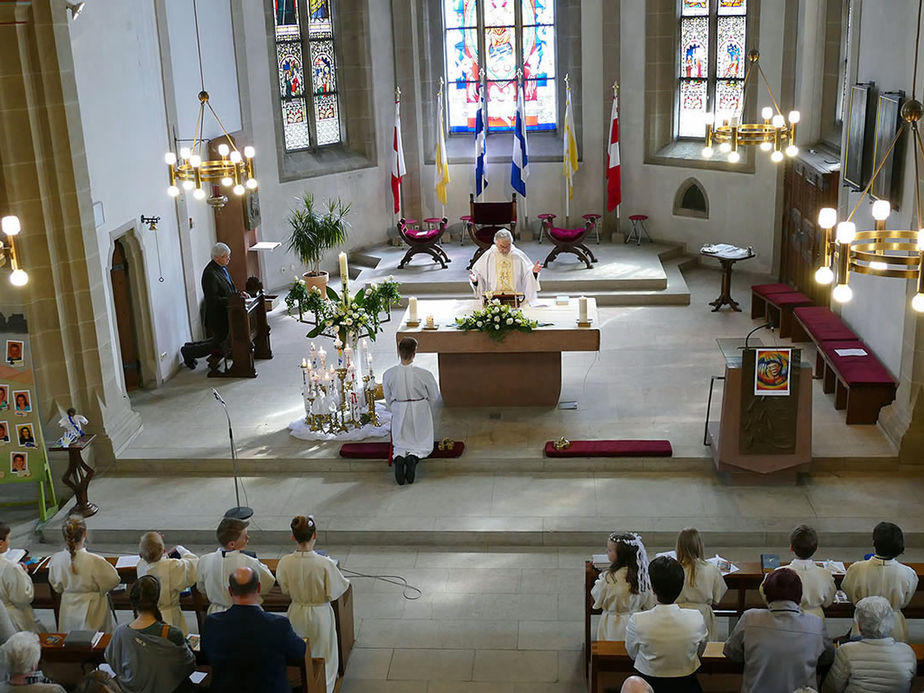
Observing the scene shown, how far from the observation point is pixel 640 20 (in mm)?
18625

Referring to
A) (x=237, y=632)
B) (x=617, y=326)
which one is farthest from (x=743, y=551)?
(x=617, y=326)

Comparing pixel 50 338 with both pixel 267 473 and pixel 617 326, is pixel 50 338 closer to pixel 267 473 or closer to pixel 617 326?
pixel 267 473

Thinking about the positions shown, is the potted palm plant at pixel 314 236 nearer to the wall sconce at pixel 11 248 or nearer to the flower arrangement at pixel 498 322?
the flower arrangement at pixel 498 322

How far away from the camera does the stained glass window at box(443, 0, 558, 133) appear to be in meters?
19.6

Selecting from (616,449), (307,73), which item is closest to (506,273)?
(616,449)

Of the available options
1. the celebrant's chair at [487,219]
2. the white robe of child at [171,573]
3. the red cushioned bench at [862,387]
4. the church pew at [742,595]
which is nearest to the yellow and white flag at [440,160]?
the celebrant's chair at [487,219]

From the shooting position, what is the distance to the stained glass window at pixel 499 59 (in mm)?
19562

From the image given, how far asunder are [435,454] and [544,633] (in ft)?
10.4

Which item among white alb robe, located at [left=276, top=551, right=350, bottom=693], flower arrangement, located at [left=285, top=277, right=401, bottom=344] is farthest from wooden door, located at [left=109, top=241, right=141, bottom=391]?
white alb robe, located at [left=276, top=551, right=350, bottom=693]

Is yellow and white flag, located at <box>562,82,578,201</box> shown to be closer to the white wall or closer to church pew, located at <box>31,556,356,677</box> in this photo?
the white wall

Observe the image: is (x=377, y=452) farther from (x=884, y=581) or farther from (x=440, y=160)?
(x=440, y=160)

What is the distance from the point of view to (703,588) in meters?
6.83

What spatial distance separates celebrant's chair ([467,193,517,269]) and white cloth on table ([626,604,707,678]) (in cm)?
1208

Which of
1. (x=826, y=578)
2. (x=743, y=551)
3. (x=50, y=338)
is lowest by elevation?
(x=743, y=551)
